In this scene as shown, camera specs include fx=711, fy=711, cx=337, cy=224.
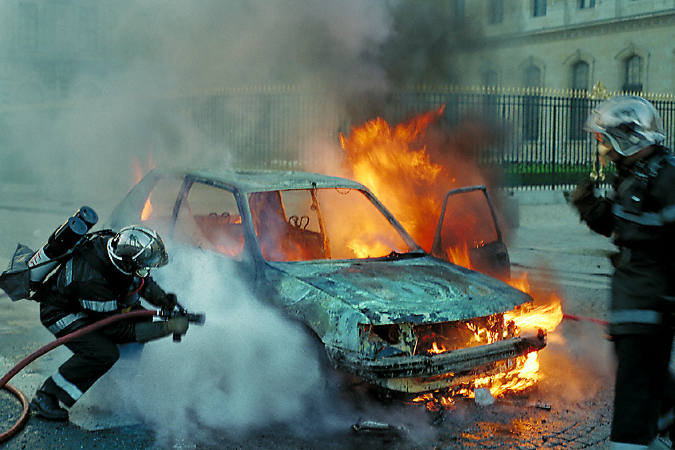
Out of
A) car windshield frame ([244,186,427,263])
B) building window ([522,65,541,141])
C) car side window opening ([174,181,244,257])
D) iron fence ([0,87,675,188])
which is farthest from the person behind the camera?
building window ([522,65,541,141])

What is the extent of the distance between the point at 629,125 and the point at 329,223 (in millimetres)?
2869

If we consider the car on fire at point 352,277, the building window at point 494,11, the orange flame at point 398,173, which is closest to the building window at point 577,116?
the building window at point 494,11

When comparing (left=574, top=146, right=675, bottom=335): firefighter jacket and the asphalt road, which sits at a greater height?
(left=574, top=146, right=675, bottom=335): firefighter jacket

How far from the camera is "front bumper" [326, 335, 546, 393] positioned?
3633 mm

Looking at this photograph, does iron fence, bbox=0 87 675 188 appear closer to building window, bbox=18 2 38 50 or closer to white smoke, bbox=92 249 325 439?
building window, bbox=18 2 38 50

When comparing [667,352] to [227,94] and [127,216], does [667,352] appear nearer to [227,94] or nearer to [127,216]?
[127,216]

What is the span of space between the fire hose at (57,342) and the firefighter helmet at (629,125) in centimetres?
233

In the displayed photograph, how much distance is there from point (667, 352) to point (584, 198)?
706 millimetres

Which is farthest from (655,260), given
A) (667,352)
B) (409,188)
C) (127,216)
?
(409,188)

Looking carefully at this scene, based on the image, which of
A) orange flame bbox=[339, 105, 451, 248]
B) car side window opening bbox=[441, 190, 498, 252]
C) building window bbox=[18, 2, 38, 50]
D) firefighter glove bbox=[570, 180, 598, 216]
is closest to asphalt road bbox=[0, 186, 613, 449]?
car side window opening bbox=[441, 190, 498, 252]

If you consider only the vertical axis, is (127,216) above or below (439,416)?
above

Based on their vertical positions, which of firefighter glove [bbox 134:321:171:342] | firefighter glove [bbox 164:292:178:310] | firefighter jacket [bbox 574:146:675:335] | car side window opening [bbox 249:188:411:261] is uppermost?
firefighter jacket [bbox 574:146:675:335]

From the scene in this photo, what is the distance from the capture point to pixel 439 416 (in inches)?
158

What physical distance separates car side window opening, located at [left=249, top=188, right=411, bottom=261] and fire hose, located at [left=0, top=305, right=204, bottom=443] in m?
1.26
